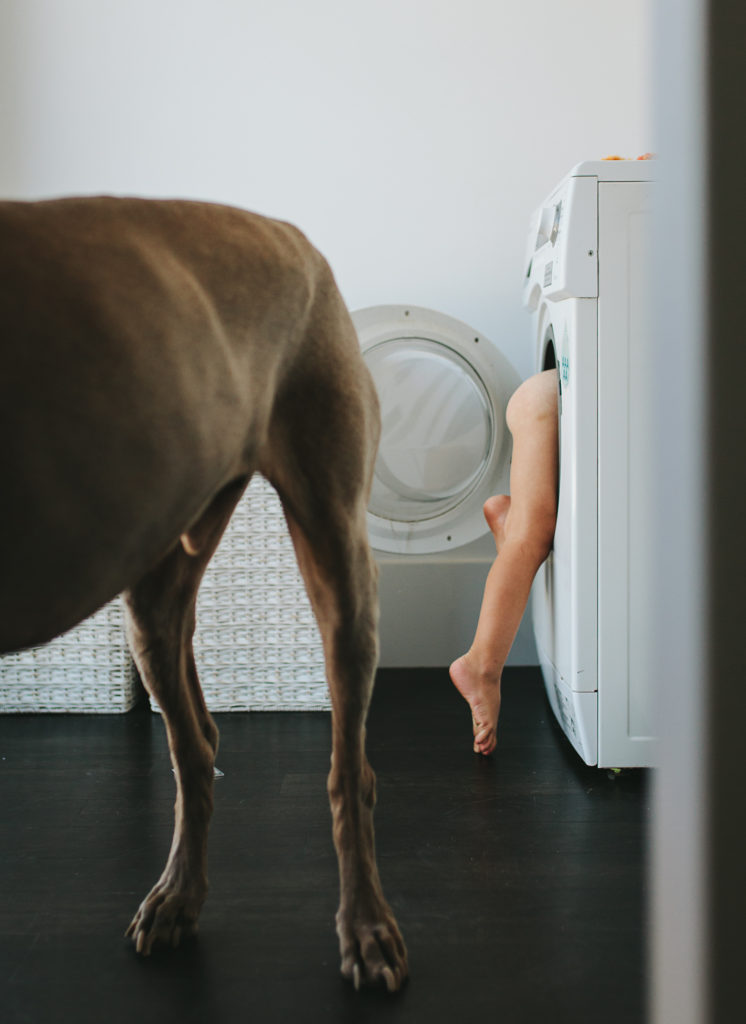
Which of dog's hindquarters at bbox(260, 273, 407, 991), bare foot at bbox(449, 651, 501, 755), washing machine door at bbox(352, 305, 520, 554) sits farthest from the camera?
washing machine door at bbox(352, 305, 520, 554)

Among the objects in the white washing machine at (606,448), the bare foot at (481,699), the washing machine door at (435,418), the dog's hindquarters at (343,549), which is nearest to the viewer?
the dog's hindquarters at (343,549)

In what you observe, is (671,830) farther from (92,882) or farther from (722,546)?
(92,882)

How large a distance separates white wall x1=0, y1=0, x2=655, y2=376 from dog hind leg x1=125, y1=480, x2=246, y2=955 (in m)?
1.46

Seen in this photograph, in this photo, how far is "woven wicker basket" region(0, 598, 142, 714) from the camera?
1.93 metres

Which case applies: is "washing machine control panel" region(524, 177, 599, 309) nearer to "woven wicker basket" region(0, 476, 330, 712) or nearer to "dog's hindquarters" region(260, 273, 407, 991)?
"dog's hindquarters" region(260, 273, 407, 991)

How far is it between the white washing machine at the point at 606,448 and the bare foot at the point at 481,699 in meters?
0.17

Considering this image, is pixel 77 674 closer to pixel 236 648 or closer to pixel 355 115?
pixel 236 648

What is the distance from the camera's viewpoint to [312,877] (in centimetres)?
120

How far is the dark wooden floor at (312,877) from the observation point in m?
0.93

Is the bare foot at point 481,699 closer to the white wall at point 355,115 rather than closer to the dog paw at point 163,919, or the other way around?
the dog paw at point 163,919

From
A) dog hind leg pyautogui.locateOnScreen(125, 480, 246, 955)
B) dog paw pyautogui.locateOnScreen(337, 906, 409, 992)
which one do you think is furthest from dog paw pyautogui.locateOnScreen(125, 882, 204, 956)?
dog paw pyautogui.locateOnScreen(337, 906, 409, 992)

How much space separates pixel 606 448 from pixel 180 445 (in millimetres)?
971

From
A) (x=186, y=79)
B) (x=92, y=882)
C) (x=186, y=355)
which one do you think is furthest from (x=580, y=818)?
(x=186, y=79)

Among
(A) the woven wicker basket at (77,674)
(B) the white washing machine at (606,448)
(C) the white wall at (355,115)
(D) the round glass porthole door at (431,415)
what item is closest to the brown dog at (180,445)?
(B) the white washing machine at (606,448)
